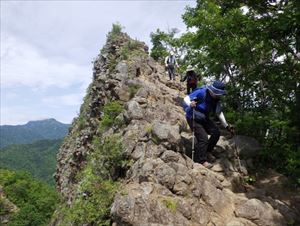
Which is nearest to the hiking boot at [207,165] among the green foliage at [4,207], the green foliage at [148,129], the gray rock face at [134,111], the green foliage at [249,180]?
the green foliage at [249,180]

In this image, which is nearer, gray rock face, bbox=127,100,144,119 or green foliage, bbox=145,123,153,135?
green foliage, bbox=145,123,153,135

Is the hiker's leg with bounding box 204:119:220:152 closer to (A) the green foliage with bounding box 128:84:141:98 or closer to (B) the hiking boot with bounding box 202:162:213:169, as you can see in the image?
(B) the hiking boot with bounding box 202:162:213:169

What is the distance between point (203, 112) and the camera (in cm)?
1182

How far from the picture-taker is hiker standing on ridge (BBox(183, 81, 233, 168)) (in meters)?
11.5

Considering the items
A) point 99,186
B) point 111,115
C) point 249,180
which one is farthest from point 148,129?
point 111,115

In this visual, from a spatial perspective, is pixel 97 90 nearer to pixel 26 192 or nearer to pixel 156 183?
pixel 156 183

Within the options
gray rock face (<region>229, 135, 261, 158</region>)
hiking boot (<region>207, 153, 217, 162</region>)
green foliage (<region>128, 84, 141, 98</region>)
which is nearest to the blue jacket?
hiking boot (<region>207, 153, 217, 162</region>)

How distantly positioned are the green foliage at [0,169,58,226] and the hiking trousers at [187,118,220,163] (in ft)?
245

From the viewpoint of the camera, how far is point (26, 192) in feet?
322

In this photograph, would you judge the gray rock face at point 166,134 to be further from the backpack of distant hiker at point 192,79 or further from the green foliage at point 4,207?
the green foliage at point 4,207

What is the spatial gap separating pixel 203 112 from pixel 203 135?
75cm

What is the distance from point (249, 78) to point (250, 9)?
2.59 meters

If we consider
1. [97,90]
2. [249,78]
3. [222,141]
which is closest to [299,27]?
[249,78]

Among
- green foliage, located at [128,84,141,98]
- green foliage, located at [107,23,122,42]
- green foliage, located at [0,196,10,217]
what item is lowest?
green foliage, located at [0,196,10,217]
